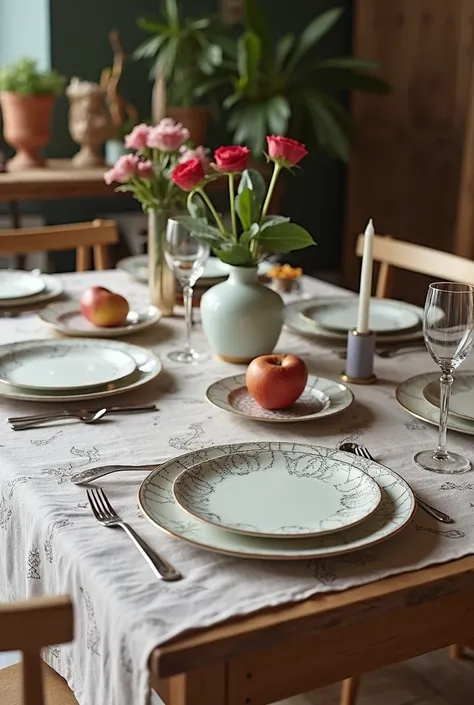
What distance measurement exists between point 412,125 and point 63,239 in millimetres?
2490

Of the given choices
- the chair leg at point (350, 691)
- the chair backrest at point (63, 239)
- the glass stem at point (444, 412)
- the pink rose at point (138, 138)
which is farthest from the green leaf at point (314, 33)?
the glass stem at point (444, 412)

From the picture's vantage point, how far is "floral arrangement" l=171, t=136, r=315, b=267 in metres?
1.38

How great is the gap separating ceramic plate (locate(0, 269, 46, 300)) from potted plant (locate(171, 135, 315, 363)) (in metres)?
0.49

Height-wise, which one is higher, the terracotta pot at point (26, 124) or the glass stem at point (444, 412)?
the terracotta pot at point (26, 124)

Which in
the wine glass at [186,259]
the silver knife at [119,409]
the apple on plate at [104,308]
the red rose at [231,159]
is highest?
the red rose at [231,159]

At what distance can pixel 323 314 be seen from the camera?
1.74m

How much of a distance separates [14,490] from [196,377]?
454mm

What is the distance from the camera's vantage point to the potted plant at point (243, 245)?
1.39m

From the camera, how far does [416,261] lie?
209 cm

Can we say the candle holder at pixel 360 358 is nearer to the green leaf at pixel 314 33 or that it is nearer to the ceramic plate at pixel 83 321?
the ceramic plate at pixel 83 321

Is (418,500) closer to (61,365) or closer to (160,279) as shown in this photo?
(61,365)

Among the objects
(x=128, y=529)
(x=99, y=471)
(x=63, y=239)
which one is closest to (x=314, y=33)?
(x=63, y=239)

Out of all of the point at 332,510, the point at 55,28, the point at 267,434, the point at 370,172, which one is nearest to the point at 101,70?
the point at 55,28

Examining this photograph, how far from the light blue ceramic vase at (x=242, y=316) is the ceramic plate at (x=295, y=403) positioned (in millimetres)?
91
